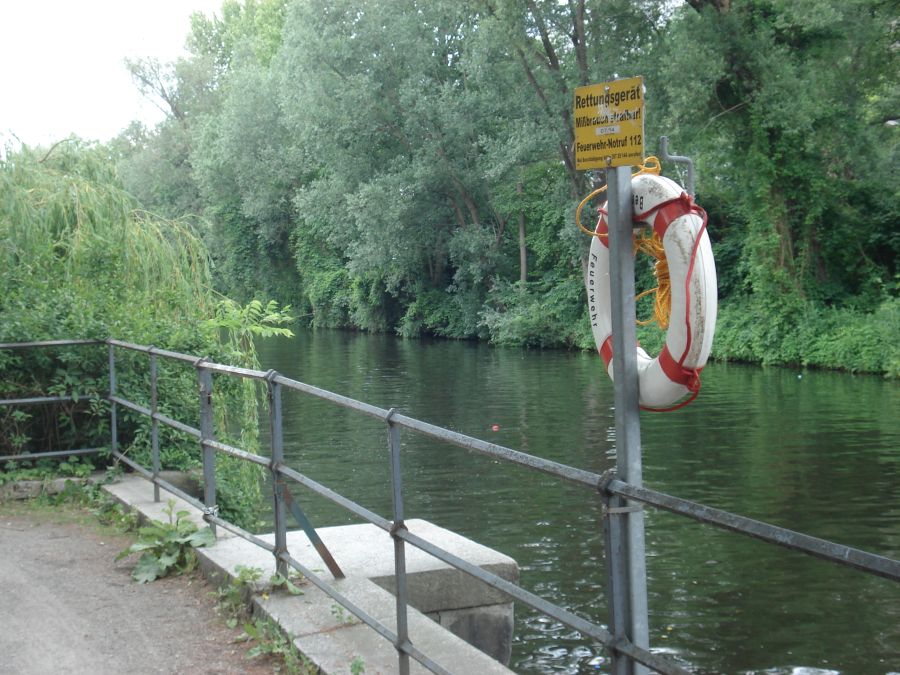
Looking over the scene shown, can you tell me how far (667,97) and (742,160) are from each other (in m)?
2.93

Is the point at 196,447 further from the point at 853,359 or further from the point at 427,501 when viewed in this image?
the point at 853,359

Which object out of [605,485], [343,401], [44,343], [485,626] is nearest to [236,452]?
[343,401]

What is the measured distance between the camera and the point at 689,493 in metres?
12.3

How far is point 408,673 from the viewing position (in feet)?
13.2

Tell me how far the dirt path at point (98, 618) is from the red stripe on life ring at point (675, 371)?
2.22 metres

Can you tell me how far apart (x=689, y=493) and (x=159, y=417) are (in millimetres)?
7255

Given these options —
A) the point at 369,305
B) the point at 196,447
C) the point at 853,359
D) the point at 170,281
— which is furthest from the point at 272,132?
the point at 196,447

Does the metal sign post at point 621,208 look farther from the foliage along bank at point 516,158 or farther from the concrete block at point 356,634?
the foliage along bank at point 516,158

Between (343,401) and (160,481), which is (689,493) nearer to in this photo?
(160,481)

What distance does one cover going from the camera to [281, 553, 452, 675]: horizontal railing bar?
3758mm

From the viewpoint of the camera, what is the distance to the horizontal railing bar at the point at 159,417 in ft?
20.3

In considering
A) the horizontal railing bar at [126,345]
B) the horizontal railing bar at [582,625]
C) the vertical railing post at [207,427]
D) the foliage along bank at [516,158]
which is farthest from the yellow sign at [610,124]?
the foliage along bank at [516,158]

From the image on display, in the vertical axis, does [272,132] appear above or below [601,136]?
above

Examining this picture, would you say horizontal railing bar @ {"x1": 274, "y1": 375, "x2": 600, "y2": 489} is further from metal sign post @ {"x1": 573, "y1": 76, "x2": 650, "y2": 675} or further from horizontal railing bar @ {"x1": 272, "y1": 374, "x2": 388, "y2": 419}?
metal sign post @ {"x1": 573, "y1": 76, "x2": 650, "y2": 675}
